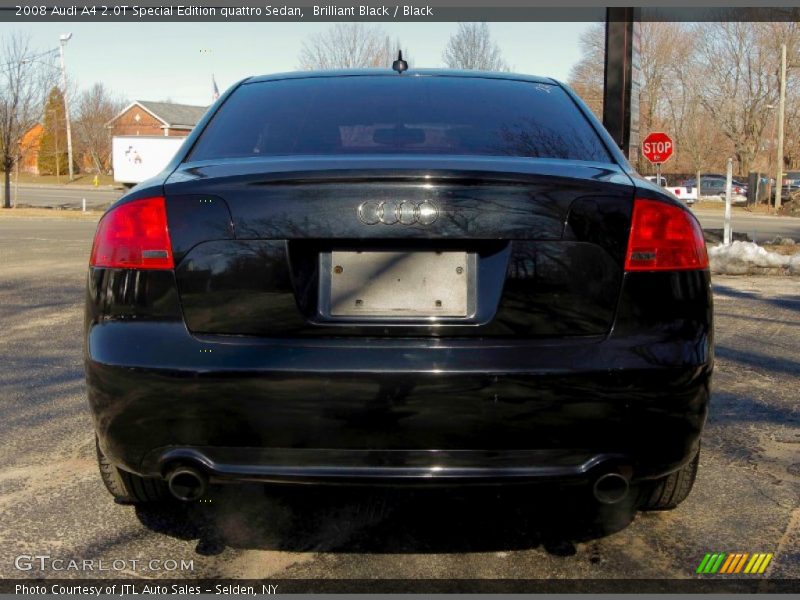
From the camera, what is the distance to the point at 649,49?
1953 inches

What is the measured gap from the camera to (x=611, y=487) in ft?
7.79

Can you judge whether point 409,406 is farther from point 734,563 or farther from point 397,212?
point 734,563

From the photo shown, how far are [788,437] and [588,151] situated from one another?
A: 2.09 metres

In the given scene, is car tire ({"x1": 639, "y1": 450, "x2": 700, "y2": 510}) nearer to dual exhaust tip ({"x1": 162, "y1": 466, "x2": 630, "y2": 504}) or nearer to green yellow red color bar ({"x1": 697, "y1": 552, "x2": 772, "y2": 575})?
green yellow red color bar ({"x1": 697, "y1": 552, "x2": 772, "y2": 575})

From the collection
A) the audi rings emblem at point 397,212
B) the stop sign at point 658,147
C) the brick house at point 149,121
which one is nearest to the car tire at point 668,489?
the audi rings emblem at point 397,212

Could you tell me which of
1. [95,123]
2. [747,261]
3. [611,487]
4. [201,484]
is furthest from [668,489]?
[95,123]

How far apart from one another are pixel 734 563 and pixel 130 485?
204 centimetres

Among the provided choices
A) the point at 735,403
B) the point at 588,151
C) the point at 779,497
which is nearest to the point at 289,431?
the point at 588,151

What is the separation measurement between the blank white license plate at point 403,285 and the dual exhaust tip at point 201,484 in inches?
23.9

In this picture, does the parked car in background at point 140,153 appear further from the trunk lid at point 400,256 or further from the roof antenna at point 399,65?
the trunk lid at point 400,256

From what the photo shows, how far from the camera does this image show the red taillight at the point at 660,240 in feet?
7.98

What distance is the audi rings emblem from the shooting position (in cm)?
233

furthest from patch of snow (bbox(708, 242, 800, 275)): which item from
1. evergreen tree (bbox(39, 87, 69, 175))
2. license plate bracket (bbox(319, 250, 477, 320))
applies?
evergreen tree (bbox(39, 87, 69, 175))

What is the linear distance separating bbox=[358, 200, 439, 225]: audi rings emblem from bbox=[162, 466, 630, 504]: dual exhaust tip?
860 mm
